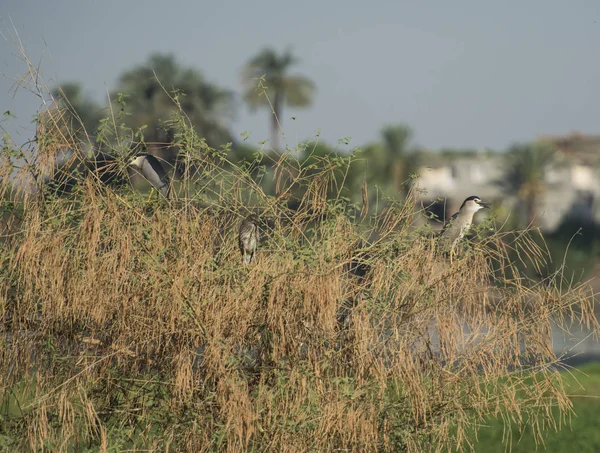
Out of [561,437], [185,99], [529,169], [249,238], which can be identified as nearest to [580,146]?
[529,169]

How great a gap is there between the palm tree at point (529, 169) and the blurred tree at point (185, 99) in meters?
19.5

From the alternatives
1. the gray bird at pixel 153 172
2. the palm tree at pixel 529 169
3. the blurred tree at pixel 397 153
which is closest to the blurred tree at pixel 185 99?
the blurred tree at pixel 397 153

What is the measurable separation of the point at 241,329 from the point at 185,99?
25922 millimetres

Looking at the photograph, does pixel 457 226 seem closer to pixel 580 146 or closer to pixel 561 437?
pixel 561 437

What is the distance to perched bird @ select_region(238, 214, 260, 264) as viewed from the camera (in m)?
6.63

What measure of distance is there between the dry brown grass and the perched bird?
7 cm

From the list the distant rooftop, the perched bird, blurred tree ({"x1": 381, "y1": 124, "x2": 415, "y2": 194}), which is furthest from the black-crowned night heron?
the distant rooftop

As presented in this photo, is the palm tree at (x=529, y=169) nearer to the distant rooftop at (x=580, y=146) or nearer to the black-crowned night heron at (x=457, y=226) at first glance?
the distant rooftop at (x=580, y=146)

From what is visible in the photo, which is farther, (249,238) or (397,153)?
(397,153)

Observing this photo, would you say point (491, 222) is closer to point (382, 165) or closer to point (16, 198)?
point (16, 198)

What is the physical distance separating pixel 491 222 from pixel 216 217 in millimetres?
1892

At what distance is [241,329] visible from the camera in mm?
6051

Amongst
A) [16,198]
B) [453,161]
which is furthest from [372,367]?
[453,161]

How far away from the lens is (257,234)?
6.64m
